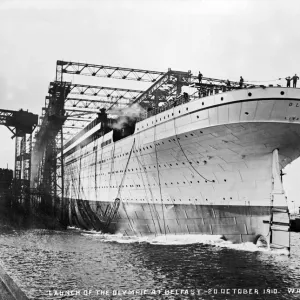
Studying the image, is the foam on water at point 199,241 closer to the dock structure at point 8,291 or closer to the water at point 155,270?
the water at point 155,270

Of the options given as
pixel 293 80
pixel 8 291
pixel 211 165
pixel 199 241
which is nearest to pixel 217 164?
pixel 211 165

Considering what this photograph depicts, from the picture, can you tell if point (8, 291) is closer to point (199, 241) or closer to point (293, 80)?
point (199, 241)

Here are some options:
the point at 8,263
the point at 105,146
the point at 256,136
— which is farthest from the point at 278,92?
the point at 105,146

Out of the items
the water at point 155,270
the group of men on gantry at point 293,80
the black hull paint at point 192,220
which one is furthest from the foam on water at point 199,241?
the group of men on gantry at point 293,80

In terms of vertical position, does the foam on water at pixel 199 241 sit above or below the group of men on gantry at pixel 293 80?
below

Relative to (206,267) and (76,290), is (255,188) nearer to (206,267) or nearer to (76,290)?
(206,267)

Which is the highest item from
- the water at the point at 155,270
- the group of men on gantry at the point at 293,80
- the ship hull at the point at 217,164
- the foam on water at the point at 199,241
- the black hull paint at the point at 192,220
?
the group of men on gantry at the point at 293,80

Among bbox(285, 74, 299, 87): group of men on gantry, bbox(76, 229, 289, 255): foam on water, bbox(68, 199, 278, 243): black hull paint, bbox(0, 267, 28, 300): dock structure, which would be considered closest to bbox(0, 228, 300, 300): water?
bbox(76, 229, 289, 255): foam on water

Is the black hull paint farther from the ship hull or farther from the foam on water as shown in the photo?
the foam on water
